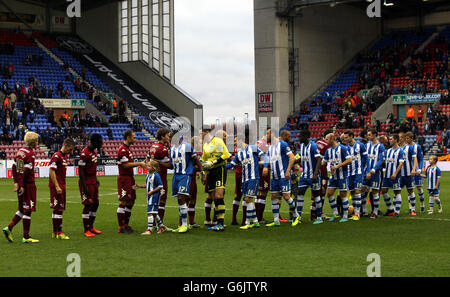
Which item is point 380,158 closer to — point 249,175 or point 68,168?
point 249,175

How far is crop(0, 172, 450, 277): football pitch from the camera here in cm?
947

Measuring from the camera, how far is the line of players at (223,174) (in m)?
12.9

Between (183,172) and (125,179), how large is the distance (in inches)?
46.7

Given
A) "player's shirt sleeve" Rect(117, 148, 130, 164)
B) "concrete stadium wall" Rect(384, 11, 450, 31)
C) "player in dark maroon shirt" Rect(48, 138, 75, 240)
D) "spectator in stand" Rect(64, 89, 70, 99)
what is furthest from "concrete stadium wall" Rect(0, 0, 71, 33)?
"player in dark maroon shirt" Rect(48, 138, 75, 240)

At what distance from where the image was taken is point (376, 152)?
16.8 meters

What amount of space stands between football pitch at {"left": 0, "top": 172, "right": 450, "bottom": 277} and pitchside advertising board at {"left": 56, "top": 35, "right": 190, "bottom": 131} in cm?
3723

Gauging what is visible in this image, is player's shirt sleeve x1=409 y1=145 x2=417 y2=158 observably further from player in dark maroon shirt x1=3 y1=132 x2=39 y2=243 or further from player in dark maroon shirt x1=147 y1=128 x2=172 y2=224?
player in dark maroon shirt x1=3 y1=132 x2=39 y2=243

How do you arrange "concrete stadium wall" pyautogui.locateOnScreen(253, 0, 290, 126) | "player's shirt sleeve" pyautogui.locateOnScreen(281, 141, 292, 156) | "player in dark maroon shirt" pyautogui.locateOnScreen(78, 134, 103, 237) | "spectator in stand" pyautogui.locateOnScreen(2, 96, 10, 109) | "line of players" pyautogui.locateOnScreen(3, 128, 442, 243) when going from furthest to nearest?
"concrete stadium wall" pyautogui.locateOnScreen(253, 0, 290, 126), "spectator in stand" pyautogui.locateOnScreen(2, 96, 10, 109), "player's shirt sleeve" pyautogui.locateOnScreen(281, 141, 292, 156), "player in dark maroon shirt" pyautogui.locateOnScreen(78, 134, 103, 237), "line of players" pyautogui.locateOnScreen(3, 128, 442, 243)

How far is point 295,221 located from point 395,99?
34.2m

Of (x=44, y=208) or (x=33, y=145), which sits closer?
(x=33, y=145)

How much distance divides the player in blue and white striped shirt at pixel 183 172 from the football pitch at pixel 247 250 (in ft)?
1.59

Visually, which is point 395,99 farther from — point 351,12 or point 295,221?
point 295,221

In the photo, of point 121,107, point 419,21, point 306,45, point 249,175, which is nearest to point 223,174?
point 249,175
